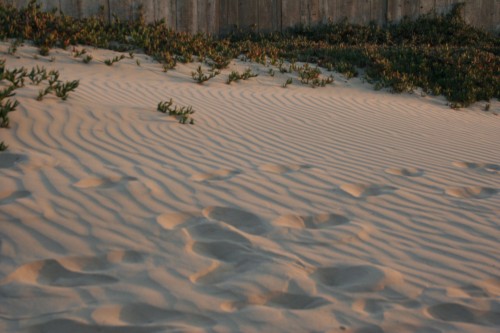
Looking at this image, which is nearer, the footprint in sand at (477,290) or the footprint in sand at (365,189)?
the footprint in sand at (477,290)

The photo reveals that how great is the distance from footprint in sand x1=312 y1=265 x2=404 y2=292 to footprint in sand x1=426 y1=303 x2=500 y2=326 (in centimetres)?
27

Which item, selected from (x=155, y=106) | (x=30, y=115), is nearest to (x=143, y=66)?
(x=155, y=106)

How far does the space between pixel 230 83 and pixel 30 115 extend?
14.7ft

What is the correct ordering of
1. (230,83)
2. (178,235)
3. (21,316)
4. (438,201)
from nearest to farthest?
(21,316) → (178,235) → (438,201) → (230,83)

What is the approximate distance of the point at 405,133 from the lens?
6688 mm

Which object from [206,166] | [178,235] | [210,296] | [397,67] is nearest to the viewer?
[210,296]

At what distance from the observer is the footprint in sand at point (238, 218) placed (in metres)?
3.51

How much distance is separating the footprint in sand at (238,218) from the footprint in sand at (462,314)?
1.14 m

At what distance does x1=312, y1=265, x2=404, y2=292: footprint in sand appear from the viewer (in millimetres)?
2877

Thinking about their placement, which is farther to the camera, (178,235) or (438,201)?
(438,201)

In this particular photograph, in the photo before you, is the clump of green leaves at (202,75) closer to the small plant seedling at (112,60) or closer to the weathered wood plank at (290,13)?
the small plant seedling at (112,60)

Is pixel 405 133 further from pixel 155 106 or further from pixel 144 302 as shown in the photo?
pixel 144 302

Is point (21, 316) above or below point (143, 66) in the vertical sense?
below

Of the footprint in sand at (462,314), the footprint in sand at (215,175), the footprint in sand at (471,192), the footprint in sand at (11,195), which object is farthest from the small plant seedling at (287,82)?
the footprint in sand at (462,314)
